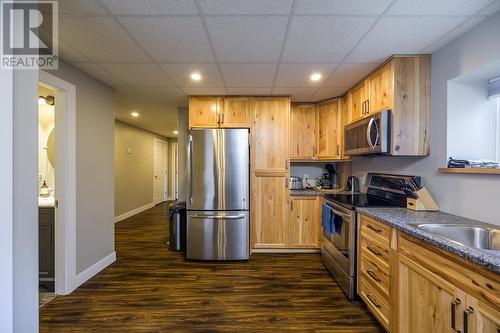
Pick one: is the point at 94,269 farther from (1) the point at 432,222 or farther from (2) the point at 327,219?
(1) the point at 432,222

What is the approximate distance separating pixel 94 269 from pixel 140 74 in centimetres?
233

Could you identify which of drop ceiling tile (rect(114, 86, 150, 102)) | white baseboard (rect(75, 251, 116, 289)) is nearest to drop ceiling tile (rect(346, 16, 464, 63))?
drop ceiling tile (rect(114, 86, 150, 102))

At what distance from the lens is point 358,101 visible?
112 inches

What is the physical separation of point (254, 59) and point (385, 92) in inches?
52.1

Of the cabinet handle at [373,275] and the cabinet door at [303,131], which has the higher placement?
the cabinet door at [303,131]

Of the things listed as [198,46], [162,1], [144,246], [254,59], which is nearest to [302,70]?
[254,59]

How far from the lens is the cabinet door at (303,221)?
11.1ft

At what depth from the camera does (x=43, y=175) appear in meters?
3.03

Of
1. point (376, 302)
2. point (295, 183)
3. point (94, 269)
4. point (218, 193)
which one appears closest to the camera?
point (376, 302)

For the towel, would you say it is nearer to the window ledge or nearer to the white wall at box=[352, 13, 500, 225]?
the white wall at box=[352, 13, 500, 225]

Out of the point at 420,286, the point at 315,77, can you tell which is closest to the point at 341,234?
the point at 420,286

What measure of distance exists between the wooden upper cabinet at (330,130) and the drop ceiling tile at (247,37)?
169 centimetres

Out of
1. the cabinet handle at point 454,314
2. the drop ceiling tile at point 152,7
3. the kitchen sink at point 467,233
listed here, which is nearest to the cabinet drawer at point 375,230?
the kitchen sink at point 467,233

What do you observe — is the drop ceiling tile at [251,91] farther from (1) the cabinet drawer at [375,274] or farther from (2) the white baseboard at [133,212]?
(2) the white baseboard at [133,212]
